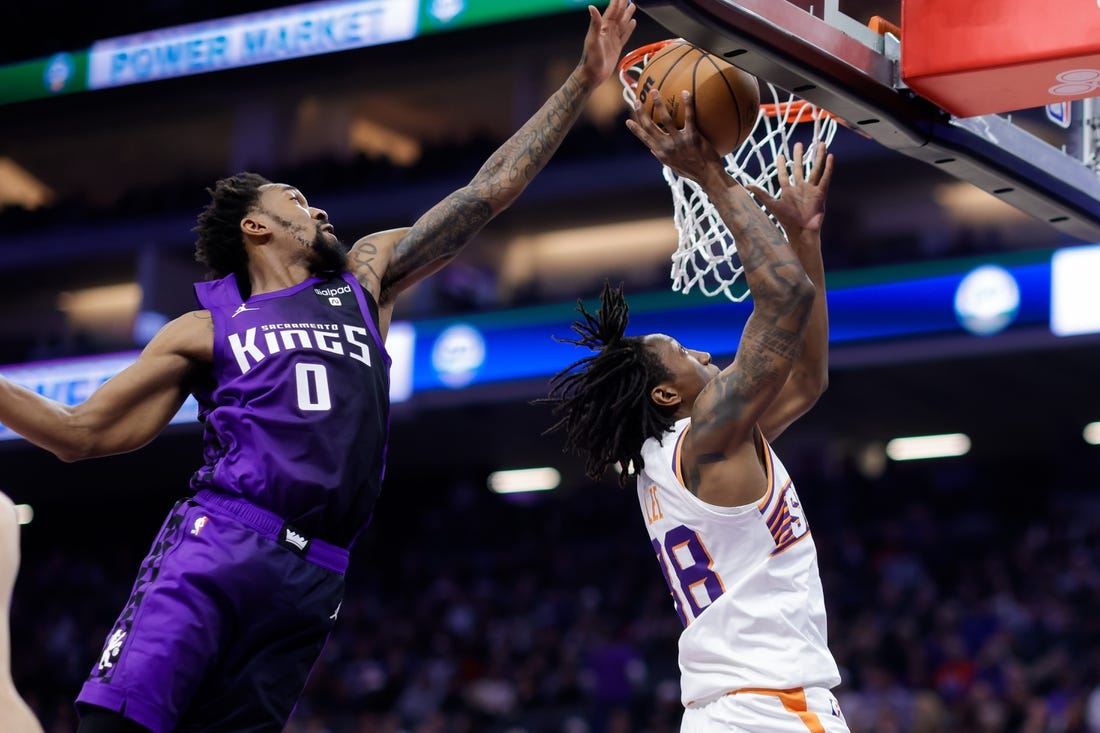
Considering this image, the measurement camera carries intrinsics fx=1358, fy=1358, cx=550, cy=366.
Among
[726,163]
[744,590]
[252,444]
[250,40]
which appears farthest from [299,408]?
[250,40]

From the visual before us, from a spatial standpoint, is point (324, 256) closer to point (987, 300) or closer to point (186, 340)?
point (186, 340)

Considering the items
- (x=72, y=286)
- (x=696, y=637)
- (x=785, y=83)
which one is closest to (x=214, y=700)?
(x=696, y=637)

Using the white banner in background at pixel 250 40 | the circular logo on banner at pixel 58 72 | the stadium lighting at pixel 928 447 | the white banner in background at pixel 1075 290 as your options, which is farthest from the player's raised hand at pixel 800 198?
the circular logo on banner at pixel 58 72

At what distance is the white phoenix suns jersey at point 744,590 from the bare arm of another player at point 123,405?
1131mm

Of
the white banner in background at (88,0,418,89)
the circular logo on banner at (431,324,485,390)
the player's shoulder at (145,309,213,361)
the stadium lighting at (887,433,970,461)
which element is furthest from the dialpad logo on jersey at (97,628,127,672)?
the stadium lighting at (887,433,970,461)

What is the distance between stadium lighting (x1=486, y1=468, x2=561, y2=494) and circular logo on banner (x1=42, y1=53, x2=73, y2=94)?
707cm

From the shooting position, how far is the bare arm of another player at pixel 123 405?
111 inches

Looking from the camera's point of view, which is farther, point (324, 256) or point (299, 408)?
point (324, 256)

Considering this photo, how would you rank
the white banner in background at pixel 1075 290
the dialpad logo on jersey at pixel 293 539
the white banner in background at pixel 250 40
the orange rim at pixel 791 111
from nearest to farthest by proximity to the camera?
the dialpad logo on jersey at pixel 293 539 < the orange rim at pixel 791 111 < the white banner in background at pixel 1075 290 < the white banner in background at pixel 250 40

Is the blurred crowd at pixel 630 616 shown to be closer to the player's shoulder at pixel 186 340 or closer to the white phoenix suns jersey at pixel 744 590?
the white phoenix suns jersey at pixel 744 590

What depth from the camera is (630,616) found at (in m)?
12.6

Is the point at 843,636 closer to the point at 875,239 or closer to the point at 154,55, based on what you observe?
the point at 875,239

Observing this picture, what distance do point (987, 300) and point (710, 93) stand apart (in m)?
8.49

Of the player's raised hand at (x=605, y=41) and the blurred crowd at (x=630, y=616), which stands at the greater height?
the player's raised hand at (x=605, y=41)
